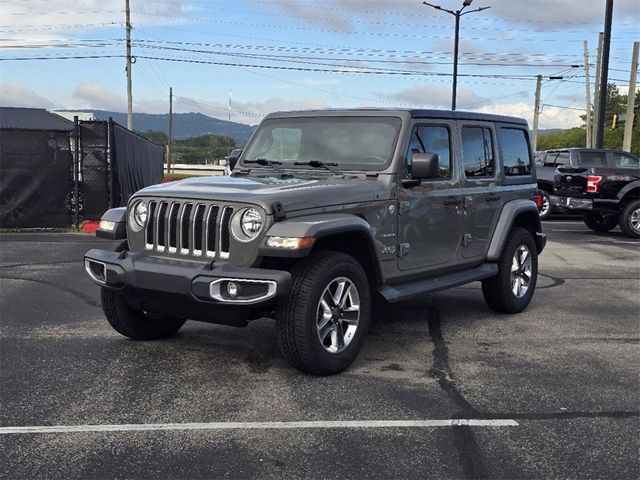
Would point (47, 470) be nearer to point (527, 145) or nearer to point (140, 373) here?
point (140, 373)

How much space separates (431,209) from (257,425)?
2.56m

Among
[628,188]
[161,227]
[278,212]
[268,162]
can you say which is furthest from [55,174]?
[628,188]

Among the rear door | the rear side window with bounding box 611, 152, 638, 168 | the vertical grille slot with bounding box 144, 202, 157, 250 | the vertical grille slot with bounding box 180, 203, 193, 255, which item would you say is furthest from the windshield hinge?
the rear side window with bounding box 611, 152, 638, 168

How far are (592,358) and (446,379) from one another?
1388 mm

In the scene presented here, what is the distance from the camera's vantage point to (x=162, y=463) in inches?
129

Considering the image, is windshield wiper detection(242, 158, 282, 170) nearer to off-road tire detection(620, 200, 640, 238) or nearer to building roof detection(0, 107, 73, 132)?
off-road tire detection(620, 200, 640, 238)

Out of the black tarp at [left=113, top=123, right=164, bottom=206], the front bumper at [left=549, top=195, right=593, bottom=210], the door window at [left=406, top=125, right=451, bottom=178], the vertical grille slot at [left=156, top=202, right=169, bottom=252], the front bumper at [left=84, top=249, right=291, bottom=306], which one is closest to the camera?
the front bumper at [left=84, top=249, right=291, bottom=306]

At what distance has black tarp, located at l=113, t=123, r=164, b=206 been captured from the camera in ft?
44.5

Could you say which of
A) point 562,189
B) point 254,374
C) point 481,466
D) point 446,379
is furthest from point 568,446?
point 562,189

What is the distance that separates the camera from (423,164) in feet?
16.6

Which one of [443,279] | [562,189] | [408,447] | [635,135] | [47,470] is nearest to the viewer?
[47,470]

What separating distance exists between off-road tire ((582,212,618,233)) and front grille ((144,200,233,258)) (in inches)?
491

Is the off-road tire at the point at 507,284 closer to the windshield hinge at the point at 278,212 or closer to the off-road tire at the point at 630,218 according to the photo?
the windshield hinge at the point at 278,212

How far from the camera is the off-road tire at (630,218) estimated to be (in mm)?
13781
